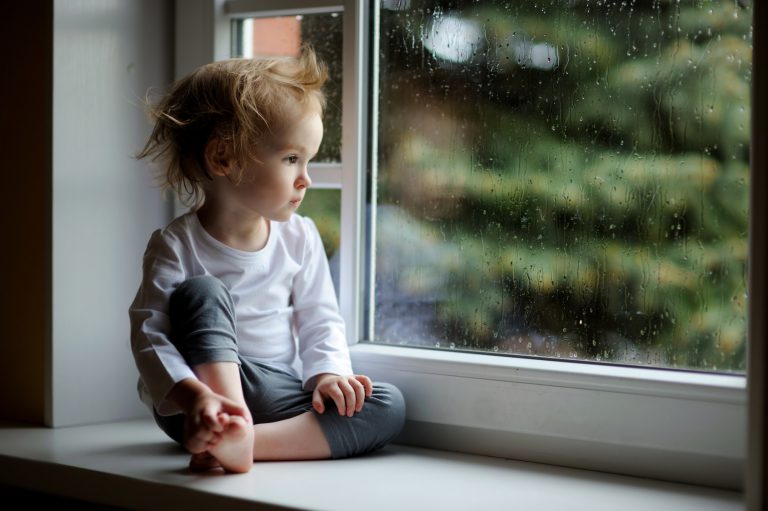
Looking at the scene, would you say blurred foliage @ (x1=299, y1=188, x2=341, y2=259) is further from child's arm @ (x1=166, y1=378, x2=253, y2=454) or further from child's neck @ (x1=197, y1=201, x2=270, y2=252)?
child's arm @ (x1=166, y1=378, x2=253, y2=454)

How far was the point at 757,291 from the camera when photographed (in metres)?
0.84

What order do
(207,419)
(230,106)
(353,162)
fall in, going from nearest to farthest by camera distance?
(207,419) < (230,106) < (353,162)

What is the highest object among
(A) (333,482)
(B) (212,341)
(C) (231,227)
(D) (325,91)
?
(D) (325,91)

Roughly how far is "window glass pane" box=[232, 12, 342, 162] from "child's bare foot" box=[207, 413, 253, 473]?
55 centimetres

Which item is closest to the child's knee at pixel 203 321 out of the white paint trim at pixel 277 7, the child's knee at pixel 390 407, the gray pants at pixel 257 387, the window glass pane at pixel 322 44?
the gray pants at pixel 257 387

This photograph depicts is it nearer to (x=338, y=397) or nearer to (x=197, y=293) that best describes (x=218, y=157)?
(x=197, y=293)

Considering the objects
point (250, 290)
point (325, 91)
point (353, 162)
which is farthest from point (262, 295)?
point (325, 91)

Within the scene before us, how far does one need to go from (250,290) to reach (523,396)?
1.43 ft

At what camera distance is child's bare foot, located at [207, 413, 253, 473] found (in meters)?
1.06

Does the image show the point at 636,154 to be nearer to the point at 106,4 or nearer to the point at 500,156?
the point at 500,156

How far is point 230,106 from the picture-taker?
1.26m

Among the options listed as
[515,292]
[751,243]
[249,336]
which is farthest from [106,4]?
[751,243]

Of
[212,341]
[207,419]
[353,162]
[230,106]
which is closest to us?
[207,419]

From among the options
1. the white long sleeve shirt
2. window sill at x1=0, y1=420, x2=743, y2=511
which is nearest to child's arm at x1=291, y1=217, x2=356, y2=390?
the white long sleeve shirt
